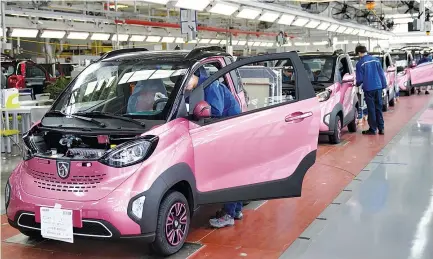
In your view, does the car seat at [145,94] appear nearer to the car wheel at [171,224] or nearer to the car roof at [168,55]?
the car roof at [168,55]

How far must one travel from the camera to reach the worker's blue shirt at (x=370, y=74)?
920cm

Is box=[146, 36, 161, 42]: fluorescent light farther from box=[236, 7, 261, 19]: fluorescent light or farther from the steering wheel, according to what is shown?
the steering wheel

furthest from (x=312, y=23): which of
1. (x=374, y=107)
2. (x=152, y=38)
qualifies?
(x=374, y=107)

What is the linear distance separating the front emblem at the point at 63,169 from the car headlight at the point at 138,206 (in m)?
0.55

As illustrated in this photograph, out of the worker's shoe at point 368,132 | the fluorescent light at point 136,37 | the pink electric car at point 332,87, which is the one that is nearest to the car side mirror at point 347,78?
the pink electric car at point 332,87

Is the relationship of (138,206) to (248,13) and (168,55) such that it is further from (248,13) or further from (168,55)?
(248,13)

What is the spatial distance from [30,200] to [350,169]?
465 cm

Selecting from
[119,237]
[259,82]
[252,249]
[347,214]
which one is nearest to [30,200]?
[119,237]

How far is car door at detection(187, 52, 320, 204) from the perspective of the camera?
4.16 meters

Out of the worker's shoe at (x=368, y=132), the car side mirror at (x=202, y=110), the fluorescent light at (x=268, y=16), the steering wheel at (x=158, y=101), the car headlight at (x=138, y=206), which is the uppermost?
the fluorescent light at (x=268, y=16)

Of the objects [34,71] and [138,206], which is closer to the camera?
[138,206]

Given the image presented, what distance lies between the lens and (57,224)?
Result: 12.1 ft

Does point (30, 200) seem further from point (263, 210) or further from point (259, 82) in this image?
point (259, 82)

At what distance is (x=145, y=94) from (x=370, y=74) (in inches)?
234
